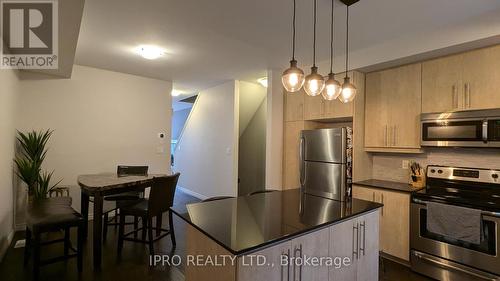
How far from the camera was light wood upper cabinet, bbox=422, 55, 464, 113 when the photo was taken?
2.60 metres

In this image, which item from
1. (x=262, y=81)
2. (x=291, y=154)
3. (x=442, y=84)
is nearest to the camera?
(x=442, y=84)

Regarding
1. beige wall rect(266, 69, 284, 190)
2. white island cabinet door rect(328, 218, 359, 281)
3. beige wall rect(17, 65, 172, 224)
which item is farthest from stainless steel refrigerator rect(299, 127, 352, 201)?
beige wall rect(17, 65, 172, 224)

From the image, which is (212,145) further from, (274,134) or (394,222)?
(394,222)

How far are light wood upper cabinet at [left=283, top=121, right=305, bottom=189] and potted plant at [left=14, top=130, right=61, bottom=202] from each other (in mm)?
3380

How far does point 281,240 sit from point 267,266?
0.15 m

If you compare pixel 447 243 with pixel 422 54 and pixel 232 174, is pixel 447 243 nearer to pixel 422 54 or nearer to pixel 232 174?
pixel 422 54

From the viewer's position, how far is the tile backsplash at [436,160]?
2599mm

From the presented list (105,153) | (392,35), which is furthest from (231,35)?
(105,153)

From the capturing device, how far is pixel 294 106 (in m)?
3.96

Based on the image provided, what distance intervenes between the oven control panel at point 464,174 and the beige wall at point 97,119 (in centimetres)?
430

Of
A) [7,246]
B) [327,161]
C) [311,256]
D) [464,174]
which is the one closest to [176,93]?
[7,246]

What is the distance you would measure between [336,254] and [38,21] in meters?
3.14

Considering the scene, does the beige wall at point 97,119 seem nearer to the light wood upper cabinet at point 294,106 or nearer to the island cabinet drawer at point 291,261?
the light wood upper cabinet at point 294,106

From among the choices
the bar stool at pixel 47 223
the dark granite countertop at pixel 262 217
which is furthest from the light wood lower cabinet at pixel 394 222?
the bar stool at pixel 47 223
